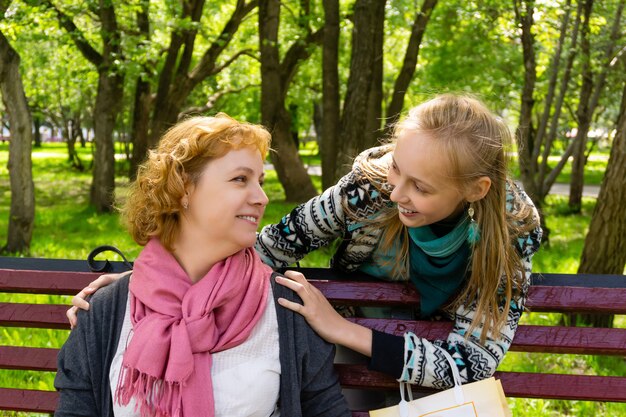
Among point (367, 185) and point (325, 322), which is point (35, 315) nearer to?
point (325, 322)

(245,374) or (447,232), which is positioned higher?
(447,232)

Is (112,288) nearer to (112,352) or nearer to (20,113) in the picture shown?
(112,352)

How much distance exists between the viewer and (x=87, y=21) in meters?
16.6

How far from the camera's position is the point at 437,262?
266cm

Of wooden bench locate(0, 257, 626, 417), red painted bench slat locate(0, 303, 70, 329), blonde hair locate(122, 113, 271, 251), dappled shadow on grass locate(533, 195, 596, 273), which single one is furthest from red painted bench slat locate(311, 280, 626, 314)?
red painted bench slat locate(0, 303, 70, 329)

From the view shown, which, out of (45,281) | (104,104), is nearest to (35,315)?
(45,281)

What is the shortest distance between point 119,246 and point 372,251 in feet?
25.3

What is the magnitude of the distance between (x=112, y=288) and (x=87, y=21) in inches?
595

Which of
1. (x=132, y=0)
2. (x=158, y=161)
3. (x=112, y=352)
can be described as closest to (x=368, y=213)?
(x=158, y=161)

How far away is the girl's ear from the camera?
2.47m

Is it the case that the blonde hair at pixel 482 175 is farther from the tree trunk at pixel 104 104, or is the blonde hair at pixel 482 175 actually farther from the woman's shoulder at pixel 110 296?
the tree trunk at pixel 104 104

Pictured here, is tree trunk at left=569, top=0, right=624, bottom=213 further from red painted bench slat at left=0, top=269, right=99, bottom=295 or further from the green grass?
red painted bench slat at left=0, top=269, right=99, bottom=295

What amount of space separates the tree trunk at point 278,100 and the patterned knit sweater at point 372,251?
341 inches

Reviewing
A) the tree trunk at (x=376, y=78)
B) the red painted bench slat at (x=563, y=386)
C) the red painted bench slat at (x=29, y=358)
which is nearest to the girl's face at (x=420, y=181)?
the red painted bench slat at (x=563, y=386)
